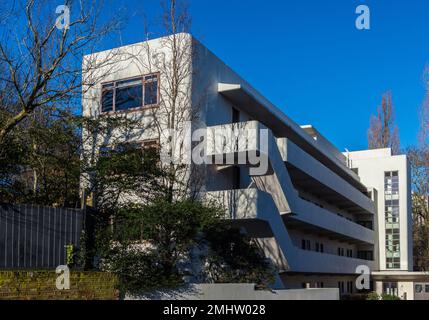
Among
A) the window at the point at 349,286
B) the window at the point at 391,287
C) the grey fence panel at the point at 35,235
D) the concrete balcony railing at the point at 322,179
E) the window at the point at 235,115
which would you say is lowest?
the window at the point at 391,287

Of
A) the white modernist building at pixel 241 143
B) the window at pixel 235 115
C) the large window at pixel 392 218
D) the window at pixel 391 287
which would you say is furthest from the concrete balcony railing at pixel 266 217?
the window at pixel 391 287

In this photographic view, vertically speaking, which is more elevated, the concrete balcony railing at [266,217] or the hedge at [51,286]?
the concrete balcony railing at [266,217]

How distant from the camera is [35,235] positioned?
14.6m

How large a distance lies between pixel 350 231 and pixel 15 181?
2772 centimetres

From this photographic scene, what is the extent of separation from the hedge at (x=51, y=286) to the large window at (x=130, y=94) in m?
9.10

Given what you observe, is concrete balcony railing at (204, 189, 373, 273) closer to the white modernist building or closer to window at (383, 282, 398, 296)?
the white modernist building

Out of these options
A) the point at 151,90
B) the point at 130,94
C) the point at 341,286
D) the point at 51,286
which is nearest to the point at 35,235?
the point at 51,286

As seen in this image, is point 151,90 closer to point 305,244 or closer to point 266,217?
point 266,217

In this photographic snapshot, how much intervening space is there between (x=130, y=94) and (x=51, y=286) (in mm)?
11388

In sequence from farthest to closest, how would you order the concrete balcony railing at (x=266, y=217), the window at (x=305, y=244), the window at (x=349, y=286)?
the window at (x=349, y=286) → the window at (x=305, y=244) → the concrete balcony railing at (x=266, y=217)

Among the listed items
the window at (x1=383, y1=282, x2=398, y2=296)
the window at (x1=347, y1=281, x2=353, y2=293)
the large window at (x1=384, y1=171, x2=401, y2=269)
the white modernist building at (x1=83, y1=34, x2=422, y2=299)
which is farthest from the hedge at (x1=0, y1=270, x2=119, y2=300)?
the window at (x1=383, y1=282, x2=398, y2=296)

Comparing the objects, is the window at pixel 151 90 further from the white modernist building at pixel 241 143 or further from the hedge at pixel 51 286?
the hedge at pixel 51 286

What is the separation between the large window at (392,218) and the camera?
48.8 meters
